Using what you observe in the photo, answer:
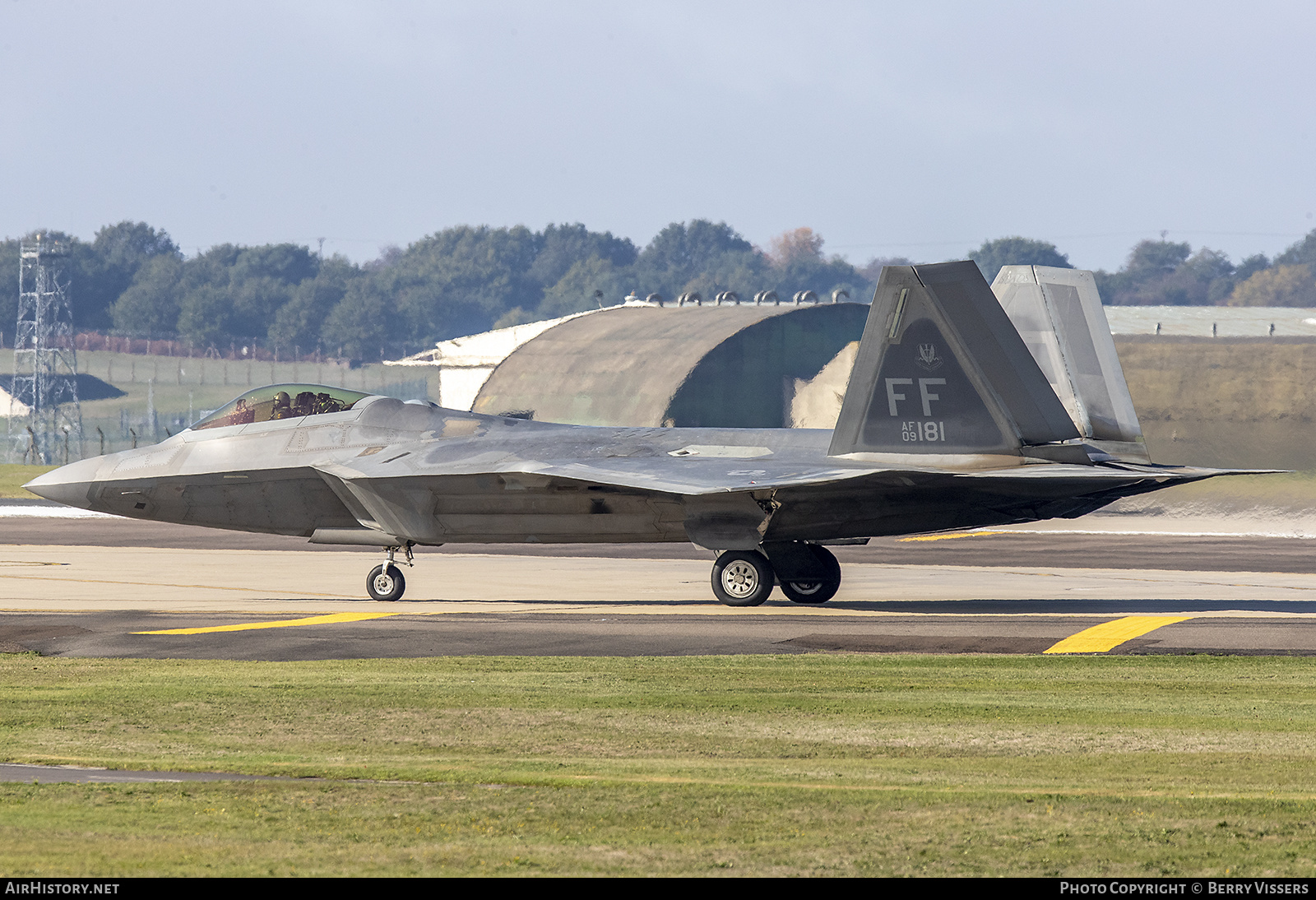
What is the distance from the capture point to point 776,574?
2247 cm

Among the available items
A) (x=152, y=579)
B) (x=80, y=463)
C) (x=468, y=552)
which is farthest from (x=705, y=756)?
(x=468, y=552)

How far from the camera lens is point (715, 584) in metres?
22.3

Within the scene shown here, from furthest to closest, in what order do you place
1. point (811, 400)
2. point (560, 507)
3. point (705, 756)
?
point (811, 400)
point (560, 507)
point (705, 756)

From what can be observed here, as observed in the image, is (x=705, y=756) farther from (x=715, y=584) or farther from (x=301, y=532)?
(x=301, y=532)

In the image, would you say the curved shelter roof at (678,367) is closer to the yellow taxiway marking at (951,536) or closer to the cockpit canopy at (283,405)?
the yellow taxiway marking at (951,536)

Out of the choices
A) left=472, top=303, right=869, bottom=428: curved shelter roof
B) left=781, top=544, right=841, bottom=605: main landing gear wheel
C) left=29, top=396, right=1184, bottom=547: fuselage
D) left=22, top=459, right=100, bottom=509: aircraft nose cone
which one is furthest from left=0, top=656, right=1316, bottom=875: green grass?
left=472, top=303, right=869, bottom=428: curved shelter roof

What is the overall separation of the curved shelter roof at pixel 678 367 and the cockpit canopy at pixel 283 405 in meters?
42.8

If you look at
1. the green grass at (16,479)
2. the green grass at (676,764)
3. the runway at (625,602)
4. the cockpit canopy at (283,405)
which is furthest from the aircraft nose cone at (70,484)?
the green grass at (16,479)

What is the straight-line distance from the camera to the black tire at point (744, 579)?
22.0 metres

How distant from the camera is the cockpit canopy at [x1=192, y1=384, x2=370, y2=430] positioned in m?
23.9

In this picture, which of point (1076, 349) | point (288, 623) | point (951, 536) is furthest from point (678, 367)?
point (288, 623)

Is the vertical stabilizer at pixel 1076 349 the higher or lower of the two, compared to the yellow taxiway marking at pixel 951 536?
higher

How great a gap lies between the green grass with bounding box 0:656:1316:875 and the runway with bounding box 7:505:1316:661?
1529 millimetres
